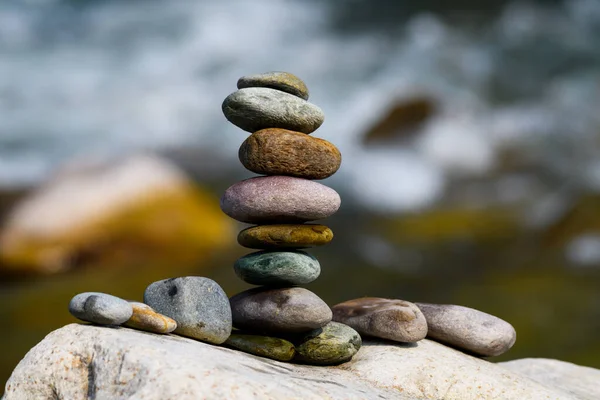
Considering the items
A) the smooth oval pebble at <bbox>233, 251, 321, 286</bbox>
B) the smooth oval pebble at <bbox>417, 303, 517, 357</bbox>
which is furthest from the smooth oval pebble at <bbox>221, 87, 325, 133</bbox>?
the smooth oval pebble at <bbox>417, 303, 517, 357</bbox>

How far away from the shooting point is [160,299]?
17.4ft

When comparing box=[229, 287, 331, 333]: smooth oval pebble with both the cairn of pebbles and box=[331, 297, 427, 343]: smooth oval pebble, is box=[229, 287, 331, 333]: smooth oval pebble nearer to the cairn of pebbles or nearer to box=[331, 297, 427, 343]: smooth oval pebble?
the cairn of pebbles

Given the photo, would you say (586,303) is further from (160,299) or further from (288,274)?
(160,299)

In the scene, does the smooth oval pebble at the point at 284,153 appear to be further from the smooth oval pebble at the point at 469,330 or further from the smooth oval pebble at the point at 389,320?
the smooth oval pebble at the point at 469,330

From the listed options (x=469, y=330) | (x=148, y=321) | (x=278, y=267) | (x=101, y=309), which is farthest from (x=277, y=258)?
(x=469, y=330)

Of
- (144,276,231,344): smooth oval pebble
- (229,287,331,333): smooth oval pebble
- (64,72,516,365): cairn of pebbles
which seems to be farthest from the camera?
(229,287,331,333): smooth oval pebble

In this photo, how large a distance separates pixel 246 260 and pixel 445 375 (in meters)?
1.98

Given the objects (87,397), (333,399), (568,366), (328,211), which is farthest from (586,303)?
(87,397)

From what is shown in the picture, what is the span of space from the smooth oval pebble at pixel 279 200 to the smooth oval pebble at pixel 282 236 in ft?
0.30

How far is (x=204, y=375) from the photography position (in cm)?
409

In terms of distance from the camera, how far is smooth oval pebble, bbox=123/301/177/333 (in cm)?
492

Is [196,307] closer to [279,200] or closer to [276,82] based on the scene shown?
[279,200]

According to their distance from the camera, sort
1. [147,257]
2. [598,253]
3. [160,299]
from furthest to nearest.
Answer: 1. [147,257]
2. [598,253]
3. [160,299]

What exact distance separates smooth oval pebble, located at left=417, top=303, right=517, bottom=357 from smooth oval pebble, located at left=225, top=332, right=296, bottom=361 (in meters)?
1.69
